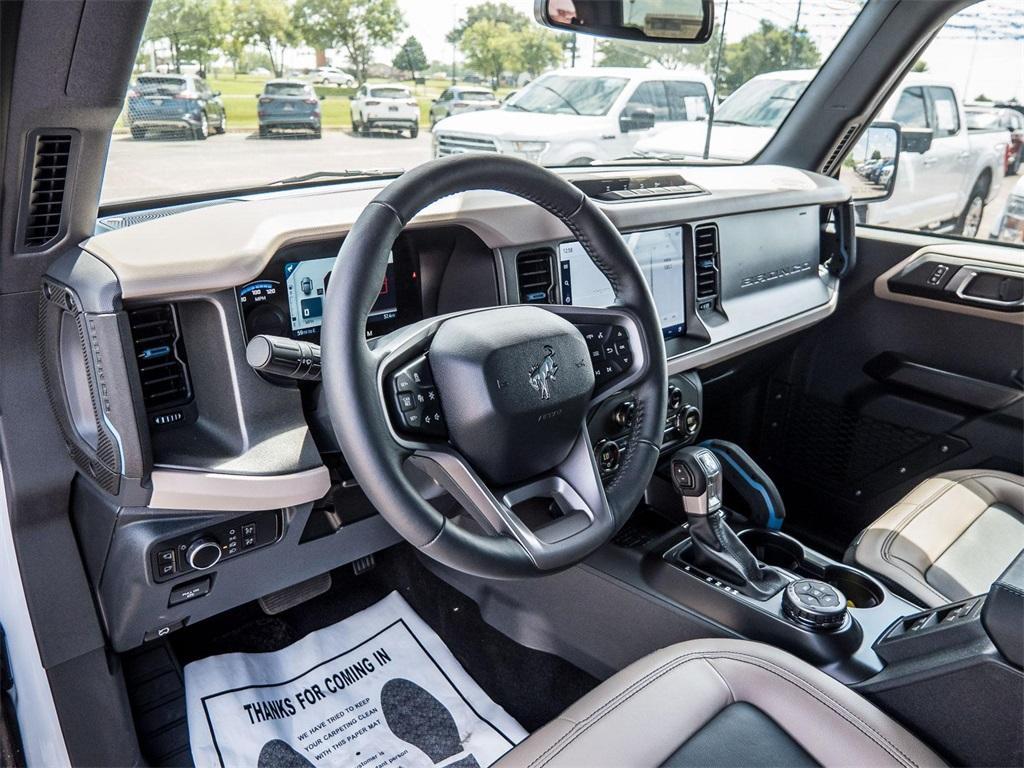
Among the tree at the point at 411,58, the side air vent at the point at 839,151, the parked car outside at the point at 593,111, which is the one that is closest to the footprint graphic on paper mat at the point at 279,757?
the tree at the point at 411,58

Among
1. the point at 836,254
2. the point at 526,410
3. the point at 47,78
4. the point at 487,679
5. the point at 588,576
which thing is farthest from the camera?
the point at 836,254

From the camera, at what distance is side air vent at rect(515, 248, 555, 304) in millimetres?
1697

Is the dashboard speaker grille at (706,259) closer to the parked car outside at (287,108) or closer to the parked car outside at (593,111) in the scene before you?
the parked car outside at (593,111)

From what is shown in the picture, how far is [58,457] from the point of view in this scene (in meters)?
1.42

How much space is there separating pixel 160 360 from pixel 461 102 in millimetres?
1131

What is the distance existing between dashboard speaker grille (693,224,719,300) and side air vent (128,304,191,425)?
4.22 ft

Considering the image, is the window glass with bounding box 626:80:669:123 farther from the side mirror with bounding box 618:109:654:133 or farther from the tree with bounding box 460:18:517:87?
the tree with bounding box 460:18:517:87

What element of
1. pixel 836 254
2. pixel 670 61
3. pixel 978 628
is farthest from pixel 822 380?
pixel 978 628

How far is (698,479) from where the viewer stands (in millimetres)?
1692

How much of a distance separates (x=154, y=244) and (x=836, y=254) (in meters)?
2.10

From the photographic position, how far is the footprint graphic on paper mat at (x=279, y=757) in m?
1.79

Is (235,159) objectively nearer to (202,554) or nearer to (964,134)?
(202,554)

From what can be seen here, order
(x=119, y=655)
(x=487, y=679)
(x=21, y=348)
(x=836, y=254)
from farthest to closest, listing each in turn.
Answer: (x=836, y=254) < (x=487, y=679) < (x=119, y=655) < (x=21, y=348)

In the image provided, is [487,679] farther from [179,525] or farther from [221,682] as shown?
[179,525]
